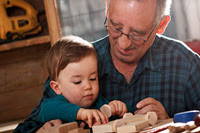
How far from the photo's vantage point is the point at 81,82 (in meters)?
1.20

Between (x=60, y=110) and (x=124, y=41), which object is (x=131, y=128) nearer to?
(x=60, y=110)

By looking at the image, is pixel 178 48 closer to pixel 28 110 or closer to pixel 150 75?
pixel 150 75

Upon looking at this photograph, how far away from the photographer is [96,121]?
101cm

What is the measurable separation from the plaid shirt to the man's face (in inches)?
3.2

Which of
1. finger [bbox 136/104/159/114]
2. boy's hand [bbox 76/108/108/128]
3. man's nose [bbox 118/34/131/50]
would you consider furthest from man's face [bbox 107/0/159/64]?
boy's hand [bbox 76/108/108/128]

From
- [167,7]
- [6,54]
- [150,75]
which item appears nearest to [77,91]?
[150,75]

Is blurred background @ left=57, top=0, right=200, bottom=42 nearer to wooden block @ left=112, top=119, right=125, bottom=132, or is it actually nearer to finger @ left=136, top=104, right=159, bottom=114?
finger @ left=136, top=104, right=159, bottom=114

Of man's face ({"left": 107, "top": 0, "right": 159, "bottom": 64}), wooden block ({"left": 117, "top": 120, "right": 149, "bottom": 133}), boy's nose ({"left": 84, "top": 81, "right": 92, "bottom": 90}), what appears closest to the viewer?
wooden block ({"left": 117, "top": 120, "right": 149, "bottom": 133})

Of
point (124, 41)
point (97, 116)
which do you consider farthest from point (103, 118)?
point (124, 41)

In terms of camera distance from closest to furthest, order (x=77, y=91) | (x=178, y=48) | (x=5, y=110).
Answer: (x=77, y=91) → (x=178, y=48) → (x=5, y=110)

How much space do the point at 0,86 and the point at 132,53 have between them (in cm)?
114

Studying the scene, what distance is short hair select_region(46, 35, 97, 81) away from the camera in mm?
1204

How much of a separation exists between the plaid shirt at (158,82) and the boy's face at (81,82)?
286mm

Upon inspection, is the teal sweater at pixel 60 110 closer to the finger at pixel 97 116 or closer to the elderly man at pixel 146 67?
the finger at pixel 97 116
